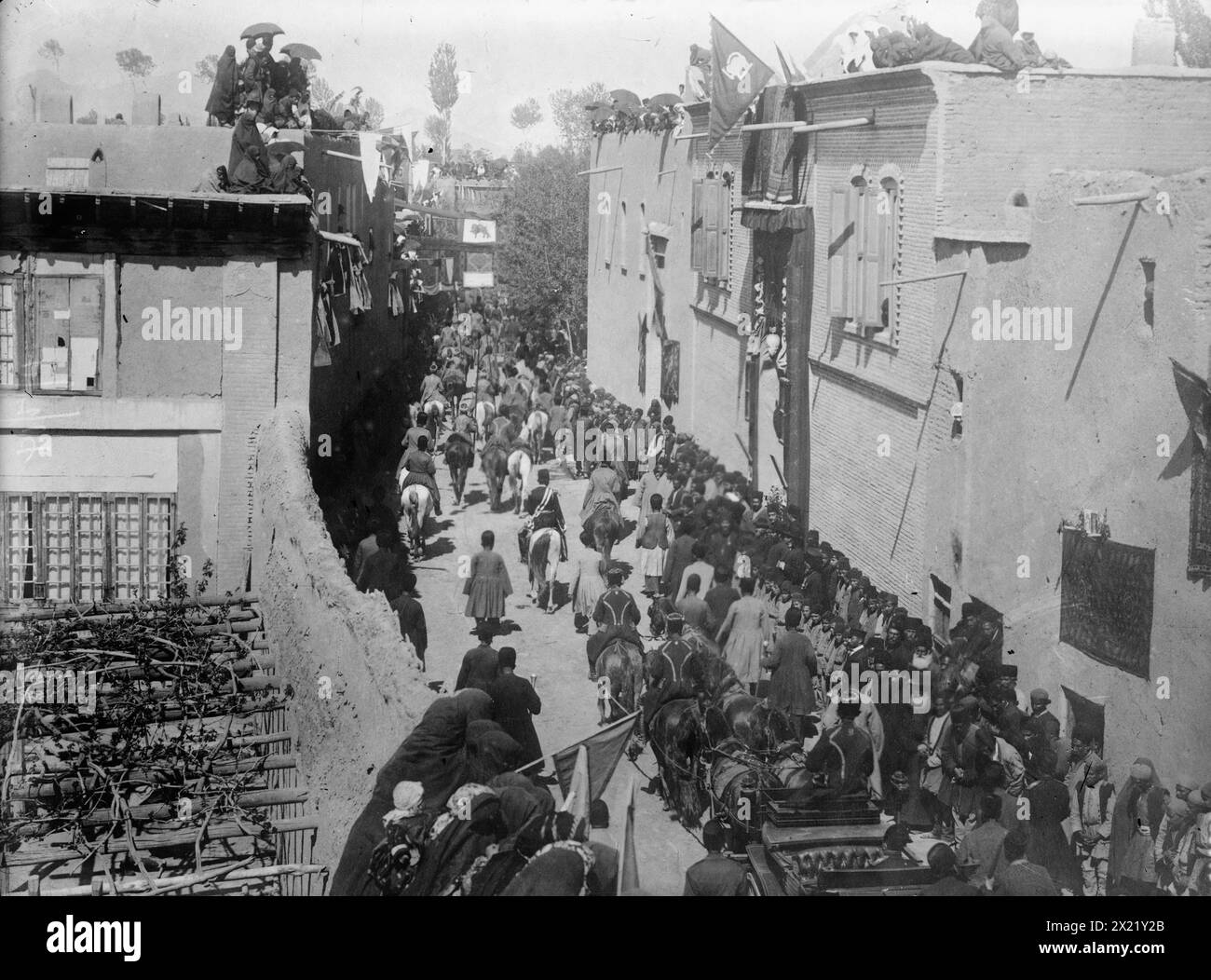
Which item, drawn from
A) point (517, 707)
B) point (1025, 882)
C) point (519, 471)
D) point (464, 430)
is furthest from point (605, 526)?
point (1025, 882)

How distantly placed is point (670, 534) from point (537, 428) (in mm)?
7939

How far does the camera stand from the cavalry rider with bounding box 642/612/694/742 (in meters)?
11.5

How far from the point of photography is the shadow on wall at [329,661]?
9547 millimetres

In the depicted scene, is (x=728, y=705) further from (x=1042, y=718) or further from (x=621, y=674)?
(x=1042, y=718)

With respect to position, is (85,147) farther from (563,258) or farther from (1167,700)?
(563,258)

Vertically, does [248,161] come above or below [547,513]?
above

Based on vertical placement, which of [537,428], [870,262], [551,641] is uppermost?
[870,262]

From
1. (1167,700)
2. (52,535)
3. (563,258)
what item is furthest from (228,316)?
(563,258)

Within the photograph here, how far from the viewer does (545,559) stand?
16.6 m

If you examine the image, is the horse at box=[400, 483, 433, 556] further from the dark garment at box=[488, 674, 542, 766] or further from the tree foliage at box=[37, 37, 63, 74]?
the tree foliage at box=[37, 37, 63, 74]

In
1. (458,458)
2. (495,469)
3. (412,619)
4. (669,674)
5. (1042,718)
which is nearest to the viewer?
(1042,718)

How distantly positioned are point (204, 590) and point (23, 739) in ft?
16.9

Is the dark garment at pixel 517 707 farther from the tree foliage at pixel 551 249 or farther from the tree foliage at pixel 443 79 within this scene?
the tree foliage at pixel 551 249

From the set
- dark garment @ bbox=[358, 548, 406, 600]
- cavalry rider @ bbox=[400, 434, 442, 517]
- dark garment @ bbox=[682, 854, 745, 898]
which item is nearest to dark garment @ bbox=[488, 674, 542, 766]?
dark garment @ bbox=[682, 854, 745, 898]
